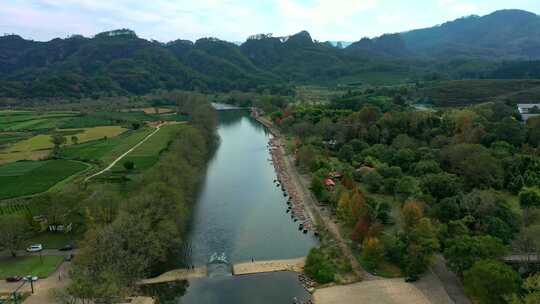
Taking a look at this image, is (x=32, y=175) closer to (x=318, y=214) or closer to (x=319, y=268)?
(x=318, y=214)

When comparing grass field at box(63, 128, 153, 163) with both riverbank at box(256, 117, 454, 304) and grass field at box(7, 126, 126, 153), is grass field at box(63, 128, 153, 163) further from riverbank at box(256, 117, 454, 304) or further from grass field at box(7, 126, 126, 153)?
riverbank at box(256, 117, 454, 304)

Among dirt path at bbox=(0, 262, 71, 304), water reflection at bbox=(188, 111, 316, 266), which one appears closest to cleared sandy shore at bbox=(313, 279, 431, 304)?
water reflection at bbox=(188, 111, 316, 266)

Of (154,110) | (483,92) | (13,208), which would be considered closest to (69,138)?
(13,208)

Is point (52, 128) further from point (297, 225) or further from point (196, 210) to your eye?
point (297, 225)

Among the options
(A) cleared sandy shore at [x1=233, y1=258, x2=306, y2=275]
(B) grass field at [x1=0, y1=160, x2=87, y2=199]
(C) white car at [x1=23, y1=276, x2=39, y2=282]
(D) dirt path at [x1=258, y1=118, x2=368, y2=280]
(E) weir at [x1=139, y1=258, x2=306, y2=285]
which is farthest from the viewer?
(B) grass field at [x1=0, y1=160, x2=87, y2=199]

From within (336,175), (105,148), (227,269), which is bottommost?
(227,269)

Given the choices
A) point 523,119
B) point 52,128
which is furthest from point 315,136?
point 52,128
